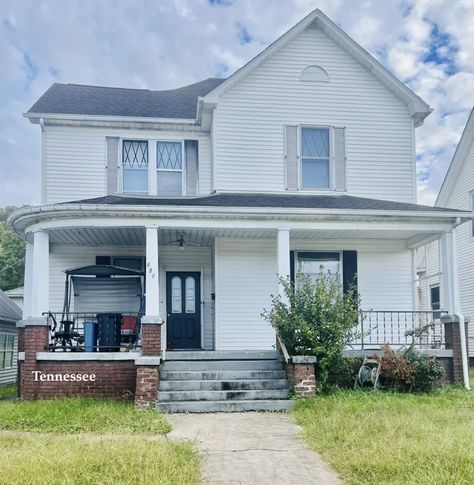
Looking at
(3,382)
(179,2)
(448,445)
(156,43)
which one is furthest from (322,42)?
(3,382)

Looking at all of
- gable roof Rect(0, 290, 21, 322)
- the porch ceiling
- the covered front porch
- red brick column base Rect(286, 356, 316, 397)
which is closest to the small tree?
red brick column base Rect(286, 356, 316, 397)

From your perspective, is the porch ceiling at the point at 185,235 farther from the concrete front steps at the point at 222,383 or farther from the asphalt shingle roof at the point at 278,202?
the concrete front steps at the point at 222,383

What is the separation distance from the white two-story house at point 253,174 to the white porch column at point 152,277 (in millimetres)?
1579

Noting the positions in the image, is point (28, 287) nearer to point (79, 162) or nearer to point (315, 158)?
point (79, 162)

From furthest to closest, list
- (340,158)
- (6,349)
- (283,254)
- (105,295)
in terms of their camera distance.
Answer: (6,349), (340,158), (105,295), (283,254)

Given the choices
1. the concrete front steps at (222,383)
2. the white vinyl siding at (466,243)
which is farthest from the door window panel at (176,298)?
the white vinyl siding at (466,243)

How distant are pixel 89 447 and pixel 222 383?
367 cm

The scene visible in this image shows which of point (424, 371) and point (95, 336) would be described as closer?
point (424, 371)

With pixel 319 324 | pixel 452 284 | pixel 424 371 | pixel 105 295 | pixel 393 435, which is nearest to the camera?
pixel 393 435

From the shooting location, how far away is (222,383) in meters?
9.63

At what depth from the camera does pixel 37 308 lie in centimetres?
1047

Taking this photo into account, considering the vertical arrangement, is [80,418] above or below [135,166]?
below

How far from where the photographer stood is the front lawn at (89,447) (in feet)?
17.2

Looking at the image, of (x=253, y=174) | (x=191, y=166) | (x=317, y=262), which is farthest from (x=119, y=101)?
(x=317, y=262)
